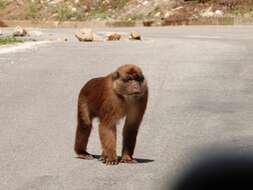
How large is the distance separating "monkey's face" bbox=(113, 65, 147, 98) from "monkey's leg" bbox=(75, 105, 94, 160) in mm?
786

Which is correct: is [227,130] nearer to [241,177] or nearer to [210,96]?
[210,96]

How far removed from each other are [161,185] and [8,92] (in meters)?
→ 7.87

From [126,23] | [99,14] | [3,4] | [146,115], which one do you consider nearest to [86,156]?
[146,115]

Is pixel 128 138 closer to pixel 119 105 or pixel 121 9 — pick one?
pixel 119 105

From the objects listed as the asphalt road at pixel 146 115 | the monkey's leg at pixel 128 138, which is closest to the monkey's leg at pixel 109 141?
the asphalt road at pixel 146 115

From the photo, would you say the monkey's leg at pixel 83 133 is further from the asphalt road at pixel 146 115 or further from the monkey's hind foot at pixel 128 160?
the monkey's hind foot at pixel 128 160

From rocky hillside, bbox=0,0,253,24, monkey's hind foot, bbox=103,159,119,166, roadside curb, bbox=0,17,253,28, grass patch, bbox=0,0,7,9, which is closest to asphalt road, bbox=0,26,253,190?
monkey's hind foot, bbox=103,159,119,166

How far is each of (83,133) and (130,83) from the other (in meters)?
1.09

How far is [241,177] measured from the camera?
3.42m

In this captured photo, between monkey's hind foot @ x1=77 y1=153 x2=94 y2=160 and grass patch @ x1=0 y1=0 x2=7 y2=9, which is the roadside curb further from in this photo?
monkey's hind foot @ x1=77 y1=153 x2=94 y2=160

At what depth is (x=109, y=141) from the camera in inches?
297

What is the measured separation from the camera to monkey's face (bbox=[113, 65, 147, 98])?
7.42 meters

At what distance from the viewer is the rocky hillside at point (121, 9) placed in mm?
34656

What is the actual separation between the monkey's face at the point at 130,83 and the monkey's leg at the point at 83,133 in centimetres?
79
